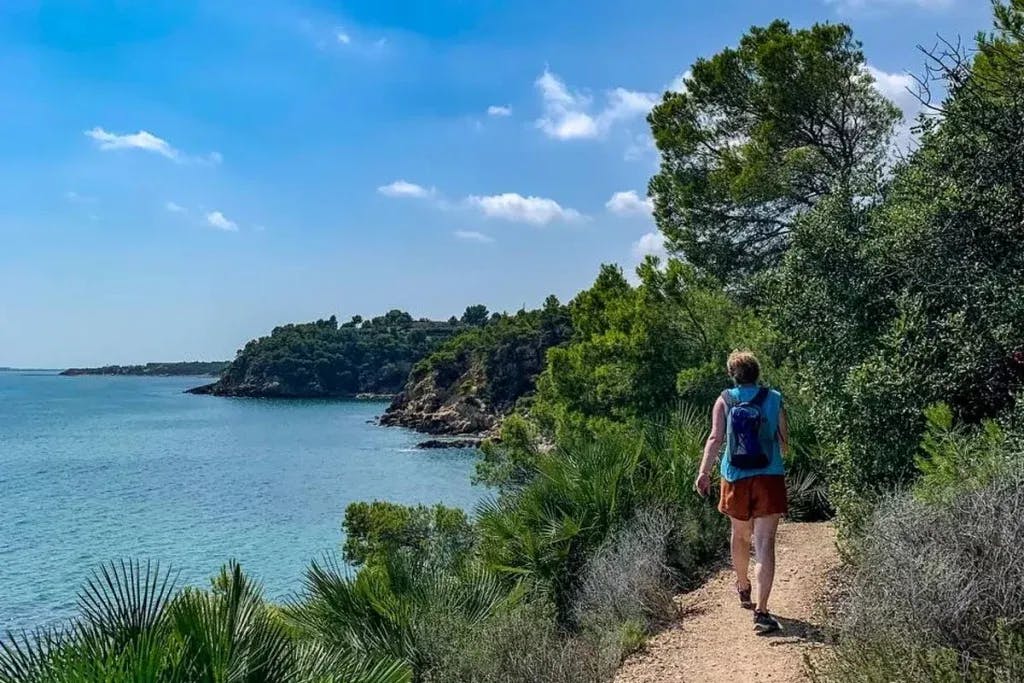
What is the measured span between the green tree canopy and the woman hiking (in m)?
12.6

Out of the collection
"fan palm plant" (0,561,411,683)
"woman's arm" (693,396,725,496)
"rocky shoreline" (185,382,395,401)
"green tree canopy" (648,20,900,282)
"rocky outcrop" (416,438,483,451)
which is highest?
"green tree canopy" (648,20,900,282)

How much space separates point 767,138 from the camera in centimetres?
1869

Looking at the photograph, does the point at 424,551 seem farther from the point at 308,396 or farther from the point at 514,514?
the point at 308,396

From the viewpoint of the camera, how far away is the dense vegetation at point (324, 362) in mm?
148750

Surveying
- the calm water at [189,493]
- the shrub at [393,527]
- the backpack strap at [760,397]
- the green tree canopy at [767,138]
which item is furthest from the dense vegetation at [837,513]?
the calm water at [189,493]

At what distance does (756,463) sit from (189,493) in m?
42.1

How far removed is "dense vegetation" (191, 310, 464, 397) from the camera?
A: 488 ft

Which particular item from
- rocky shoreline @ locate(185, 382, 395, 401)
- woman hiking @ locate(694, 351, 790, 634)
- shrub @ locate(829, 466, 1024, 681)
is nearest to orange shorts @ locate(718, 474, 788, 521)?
woman hiking @ locate(694, 351, 790, 634)

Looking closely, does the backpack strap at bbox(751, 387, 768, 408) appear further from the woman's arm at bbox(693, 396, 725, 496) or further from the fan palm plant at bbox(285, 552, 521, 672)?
the fan palm plant at bbox(285, 552, 521, 672)

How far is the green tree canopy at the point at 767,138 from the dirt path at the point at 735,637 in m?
11.5

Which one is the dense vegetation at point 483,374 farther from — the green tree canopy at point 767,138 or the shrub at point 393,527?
the shrub at point 393,527

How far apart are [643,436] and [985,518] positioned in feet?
18.4

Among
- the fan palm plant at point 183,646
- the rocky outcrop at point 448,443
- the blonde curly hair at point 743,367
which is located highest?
the blonde curly hair at point 743,367

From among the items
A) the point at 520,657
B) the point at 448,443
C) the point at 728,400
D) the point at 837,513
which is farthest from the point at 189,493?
the point at 728,400
